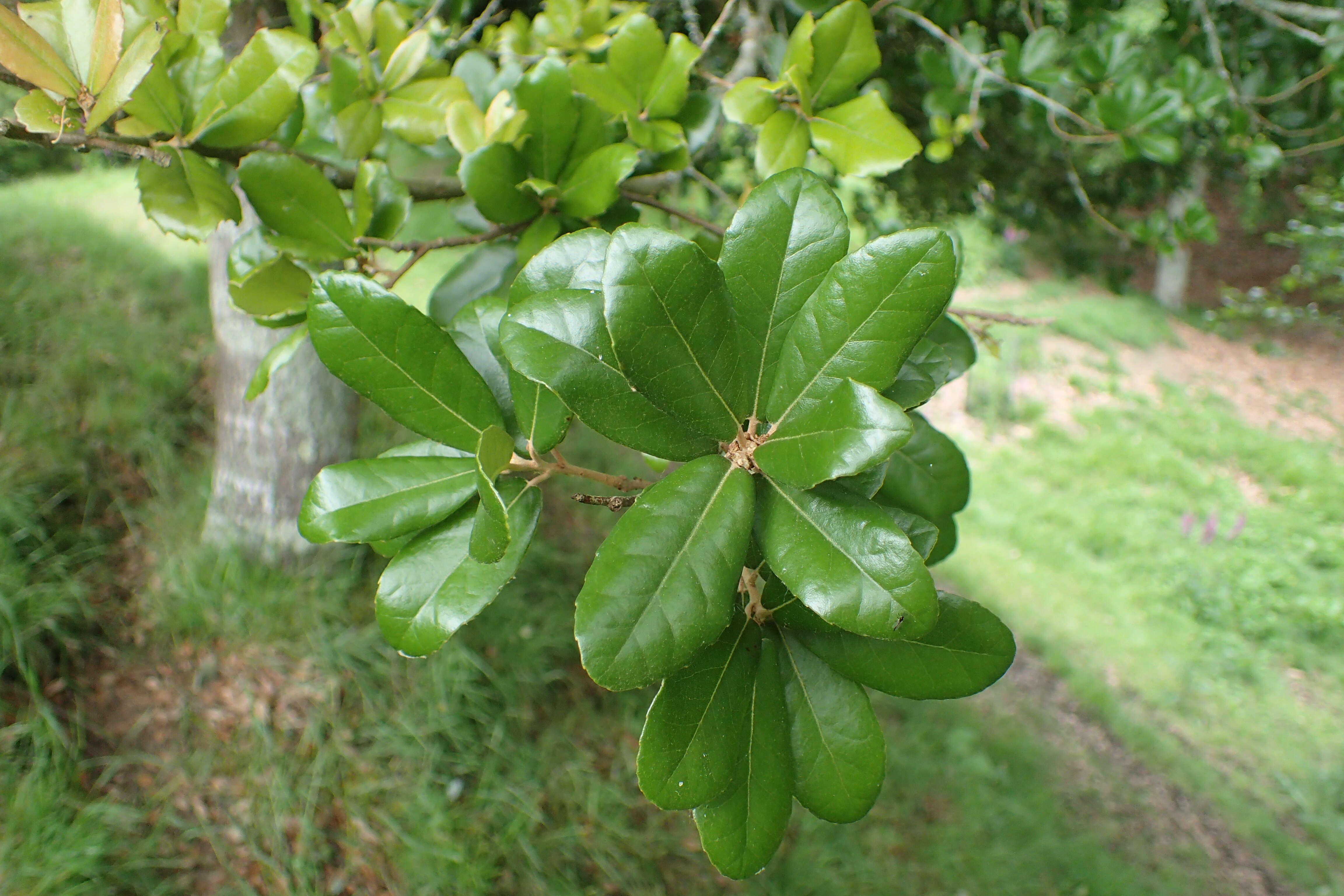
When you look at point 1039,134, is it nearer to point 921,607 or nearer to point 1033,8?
point 1033,8

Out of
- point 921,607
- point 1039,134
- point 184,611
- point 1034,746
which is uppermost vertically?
point 921,607

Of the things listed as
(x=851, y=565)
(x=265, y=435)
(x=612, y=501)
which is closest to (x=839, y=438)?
(x=851, y=565)

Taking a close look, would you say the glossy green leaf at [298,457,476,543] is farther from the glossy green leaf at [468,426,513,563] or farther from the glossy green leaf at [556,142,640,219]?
the glossy green leaf at [556,142,640,219]

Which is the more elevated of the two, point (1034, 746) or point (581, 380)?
point (581, 380)

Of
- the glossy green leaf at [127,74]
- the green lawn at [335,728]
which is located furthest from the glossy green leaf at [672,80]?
the green lawn at [335,728]

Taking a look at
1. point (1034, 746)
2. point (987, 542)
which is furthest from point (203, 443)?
point (987, 542)

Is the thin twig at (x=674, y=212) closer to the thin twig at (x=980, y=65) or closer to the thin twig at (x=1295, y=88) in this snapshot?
the thin twig at (x=980, y=65)

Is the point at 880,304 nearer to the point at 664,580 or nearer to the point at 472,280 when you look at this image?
the point at 664,580

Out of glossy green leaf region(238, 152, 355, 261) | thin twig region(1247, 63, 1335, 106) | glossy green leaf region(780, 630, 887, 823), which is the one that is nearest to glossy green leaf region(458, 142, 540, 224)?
glossy green leaf region(238, 152, 355, 261)
